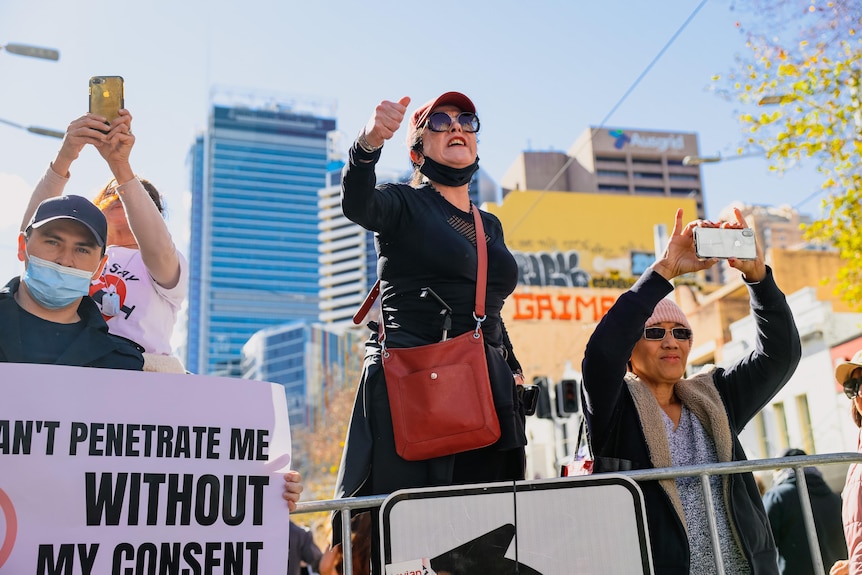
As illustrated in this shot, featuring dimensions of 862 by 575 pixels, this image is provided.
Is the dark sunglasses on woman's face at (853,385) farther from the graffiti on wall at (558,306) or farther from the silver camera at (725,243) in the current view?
the graffiti on wall at (558,306)

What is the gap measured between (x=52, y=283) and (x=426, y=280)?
126cm

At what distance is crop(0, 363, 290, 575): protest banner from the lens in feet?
8.78

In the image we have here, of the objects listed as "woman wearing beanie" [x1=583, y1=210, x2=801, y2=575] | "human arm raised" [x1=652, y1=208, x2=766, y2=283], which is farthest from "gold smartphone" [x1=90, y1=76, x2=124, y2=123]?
"human arm raised" [x1=652, y1=208, x2=766, y2=283]

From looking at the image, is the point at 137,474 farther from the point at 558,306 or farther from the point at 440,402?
the point at 558,306

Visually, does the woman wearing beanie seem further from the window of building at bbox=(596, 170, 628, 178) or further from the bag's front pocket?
the window of building at bbox=(596, 170, 628, 178)

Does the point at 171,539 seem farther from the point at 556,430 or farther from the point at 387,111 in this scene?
the point at 556,430

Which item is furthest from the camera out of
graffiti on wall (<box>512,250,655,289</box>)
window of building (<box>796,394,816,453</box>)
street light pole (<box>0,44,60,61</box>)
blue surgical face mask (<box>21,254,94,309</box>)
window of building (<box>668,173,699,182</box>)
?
window of building (<box>668,173,699,182</box>)

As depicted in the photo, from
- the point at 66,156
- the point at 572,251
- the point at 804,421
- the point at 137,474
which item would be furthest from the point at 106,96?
the point at 572,251

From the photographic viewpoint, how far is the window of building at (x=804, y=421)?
22.3 meters

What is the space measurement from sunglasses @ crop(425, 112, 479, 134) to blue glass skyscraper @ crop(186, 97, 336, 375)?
164 meters

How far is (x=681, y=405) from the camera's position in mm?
3906

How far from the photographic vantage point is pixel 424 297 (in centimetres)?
337

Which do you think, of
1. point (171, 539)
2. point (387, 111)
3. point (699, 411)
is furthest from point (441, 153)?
point (171, 539)

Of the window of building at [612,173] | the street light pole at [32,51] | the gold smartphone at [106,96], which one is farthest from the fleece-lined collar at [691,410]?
the window of building at [612,173]
